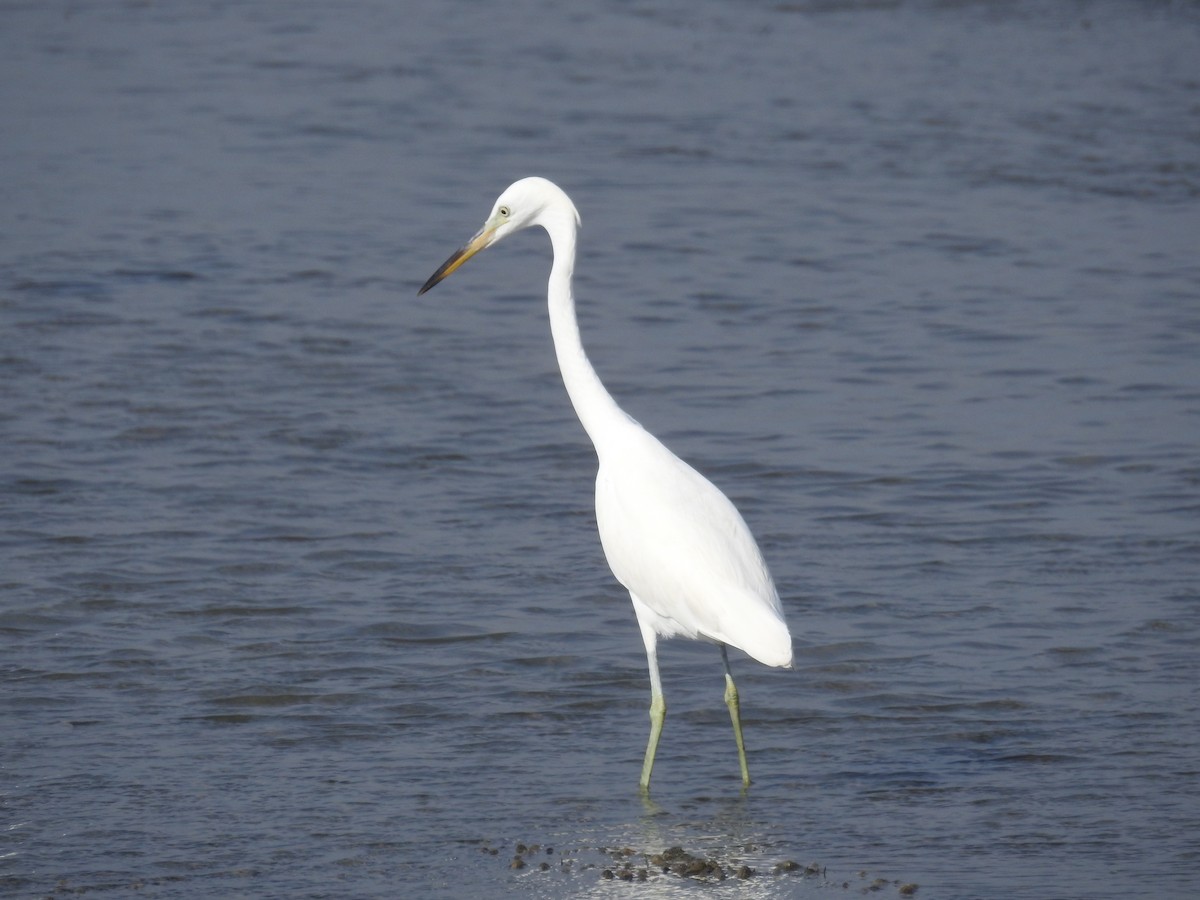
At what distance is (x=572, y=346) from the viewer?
6.30 metres

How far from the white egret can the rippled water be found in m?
Answer: 0.53

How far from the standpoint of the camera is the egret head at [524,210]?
249 inches

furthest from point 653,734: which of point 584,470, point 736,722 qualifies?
point 584,470

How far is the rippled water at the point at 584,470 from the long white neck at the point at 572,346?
102cm

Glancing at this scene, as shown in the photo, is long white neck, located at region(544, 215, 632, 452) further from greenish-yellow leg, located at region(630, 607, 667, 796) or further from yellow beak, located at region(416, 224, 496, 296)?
greenish-yellow leg, located at region(630, 607, 667, 796)

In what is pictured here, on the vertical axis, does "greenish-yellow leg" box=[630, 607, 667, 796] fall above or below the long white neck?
below

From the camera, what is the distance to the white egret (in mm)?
5672

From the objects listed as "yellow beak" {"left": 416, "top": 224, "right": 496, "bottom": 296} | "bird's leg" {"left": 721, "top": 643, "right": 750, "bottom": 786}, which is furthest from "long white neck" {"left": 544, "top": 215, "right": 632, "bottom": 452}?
"bird's leg" {"left": 721, "top": 643, "right": 750, "bottom": 786}

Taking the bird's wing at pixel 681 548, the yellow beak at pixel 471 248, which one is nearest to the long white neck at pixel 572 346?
the bird's wing at pixel 681 548

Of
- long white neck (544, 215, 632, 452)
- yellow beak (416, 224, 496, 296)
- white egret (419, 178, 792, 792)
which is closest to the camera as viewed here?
white egret (419, 178, 792, 792)

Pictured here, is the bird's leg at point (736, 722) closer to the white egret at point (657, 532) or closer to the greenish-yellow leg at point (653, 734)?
the white egret at point (657, 532)

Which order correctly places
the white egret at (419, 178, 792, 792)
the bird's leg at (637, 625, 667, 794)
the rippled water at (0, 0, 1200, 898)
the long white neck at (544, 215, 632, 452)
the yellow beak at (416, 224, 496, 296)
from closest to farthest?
the rippled water at (0, 0, 1200, 898) → the white egret at (419, 178, 792, 792) → the bird's leg at (637, 625, 667, 794) → the long white neck at (544, 215, 632, 452) → the yellow beak at (416, 224, 496, 296)

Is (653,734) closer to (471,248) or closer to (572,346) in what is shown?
(572,346)

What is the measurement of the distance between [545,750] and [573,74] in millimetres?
12716
